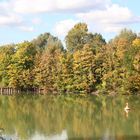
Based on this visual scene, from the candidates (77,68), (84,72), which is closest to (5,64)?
(77,68)

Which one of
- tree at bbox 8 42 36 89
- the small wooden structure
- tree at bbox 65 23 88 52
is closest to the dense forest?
tree at bbox 8 42 36 89

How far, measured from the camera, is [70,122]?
112 feet

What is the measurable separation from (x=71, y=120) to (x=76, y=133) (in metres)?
6.77

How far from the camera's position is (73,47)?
287ft

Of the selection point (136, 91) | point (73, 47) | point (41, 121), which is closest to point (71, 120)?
point (41, 121)

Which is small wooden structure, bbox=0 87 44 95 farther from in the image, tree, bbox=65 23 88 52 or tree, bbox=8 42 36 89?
tree, bbox=65 23 88 52

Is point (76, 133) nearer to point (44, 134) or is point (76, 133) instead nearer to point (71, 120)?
point (44, 134)

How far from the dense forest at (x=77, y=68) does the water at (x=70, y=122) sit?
16545mm

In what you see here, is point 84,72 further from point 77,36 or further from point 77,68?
point 77,36

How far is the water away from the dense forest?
1655cm

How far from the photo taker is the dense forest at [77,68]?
2530 inches

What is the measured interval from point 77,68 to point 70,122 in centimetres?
3544

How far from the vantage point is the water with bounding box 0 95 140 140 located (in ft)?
90.6

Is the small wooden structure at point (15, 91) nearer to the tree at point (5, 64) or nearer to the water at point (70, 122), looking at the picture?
the tree at point (5, 64)
